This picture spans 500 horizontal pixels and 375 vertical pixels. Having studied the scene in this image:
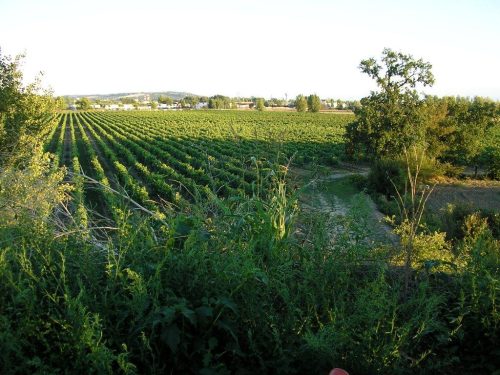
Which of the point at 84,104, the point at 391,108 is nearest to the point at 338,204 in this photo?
the point at 391,108

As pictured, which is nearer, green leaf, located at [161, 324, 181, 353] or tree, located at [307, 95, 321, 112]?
green leaf, located at [161, 324, 181, 353]

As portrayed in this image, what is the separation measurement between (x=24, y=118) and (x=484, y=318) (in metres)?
20.8

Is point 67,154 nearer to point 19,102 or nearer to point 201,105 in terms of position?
point 19,102

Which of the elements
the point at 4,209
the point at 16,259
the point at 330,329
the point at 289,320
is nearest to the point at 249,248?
the point at 289,320

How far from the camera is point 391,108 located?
2602 centimetres

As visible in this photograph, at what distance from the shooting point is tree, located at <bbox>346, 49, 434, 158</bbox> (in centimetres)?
2547

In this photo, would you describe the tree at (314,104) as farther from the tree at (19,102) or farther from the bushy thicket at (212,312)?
the bushy thicket at (212,312)

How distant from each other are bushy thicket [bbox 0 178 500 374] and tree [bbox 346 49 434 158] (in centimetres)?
2399

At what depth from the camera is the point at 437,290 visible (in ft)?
10.6

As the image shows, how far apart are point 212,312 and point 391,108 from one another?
26.1 metres

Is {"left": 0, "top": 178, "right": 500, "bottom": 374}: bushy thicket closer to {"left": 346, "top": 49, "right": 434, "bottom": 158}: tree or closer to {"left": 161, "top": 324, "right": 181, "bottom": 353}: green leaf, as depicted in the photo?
{"left": 161, "top": 324, "right": 181, "bottom": 353}: green leaf

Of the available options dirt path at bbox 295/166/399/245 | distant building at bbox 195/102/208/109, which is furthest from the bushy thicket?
distant building at bbox 195/102/208/109

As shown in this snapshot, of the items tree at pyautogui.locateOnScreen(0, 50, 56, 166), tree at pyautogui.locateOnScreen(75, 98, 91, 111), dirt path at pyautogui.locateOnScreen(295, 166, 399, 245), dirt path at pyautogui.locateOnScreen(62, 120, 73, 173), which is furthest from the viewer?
tree at pyautogui.locateOnScreen(75, 98, 91, 111)

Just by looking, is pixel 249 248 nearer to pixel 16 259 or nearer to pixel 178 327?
pixel 178 327
